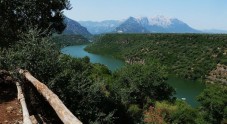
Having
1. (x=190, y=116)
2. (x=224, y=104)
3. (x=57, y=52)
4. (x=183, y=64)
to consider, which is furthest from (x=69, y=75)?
(x=183, y=64)

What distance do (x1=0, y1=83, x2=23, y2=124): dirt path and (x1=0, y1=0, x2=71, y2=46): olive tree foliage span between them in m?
3.53

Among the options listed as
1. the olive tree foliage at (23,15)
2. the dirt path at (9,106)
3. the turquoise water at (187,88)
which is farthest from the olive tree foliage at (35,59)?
the turquoise water at (187,88)

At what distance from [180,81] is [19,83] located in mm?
146883

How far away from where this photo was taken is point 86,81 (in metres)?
17.1

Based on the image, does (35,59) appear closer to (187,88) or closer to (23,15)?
(23,15)

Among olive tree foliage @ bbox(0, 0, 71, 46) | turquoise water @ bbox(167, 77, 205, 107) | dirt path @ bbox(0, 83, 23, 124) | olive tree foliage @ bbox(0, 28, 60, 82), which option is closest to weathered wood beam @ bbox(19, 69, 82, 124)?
olive tree foliage @ bbox(0, 28, 60, 82)

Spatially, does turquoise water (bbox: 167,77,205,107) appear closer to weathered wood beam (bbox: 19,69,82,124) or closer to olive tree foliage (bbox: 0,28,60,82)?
olive tree foliage (bbox: 0,28,60,82)

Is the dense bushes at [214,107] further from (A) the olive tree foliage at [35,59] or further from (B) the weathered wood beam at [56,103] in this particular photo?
(B) the weathered wood beam at [56,103]

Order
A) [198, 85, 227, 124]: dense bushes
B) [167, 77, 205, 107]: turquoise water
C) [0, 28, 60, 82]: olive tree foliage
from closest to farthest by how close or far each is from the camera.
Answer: [0, 28, 60, 82]: olive tree foliage
[198, 85, 227, 124]: dense bushes
[167, 77, 205, 107]: turquoise water

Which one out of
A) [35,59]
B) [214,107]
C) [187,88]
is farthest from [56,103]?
[187,88]

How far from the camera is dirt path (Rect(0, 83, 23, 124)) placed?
1249 cm

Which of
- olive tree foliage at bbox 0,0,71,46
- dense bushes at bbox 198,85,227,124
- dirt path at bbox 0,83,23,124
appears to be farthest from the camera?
dense bushes at bbox 198,85,227,124

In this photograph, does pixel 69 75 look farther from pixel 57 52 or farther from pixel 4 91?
pixel 4 91

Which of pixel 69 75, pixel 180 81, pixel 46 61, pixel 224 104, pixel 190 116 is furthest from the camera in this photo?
pixel 180 81
